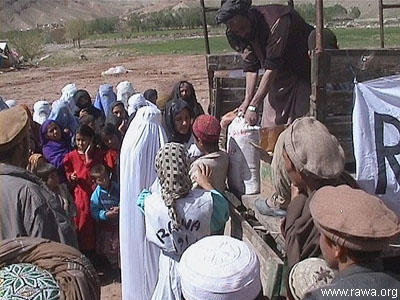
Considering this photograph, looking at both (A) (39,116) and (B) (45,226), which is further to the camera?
(A) (39,116)

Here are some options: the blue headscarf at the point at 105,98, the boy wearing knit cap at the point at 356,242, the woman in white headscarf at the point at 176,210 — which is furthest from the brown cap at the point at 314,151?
the blue headscarf at the point at 105,98

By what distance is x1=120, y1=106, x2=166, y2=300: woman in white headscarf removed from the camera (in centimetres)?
446

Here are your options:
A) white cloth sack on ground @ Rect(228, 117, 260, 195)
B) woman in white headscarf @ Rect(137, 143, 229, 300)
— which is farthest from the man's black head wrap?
woman in white headscarf @ Rect(137, 143, 229, 300)

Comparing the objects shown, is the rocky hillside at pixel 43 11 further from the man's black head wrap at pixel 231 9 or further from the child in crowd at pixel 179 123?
the man's black head wrap at pixel 231 9

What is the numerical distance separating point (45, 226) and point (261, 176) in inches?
77.0

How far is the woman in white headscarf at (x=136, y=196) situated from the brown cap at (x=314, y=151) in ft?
4.81

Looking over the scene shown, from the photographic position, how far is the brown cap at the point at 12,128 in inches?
110

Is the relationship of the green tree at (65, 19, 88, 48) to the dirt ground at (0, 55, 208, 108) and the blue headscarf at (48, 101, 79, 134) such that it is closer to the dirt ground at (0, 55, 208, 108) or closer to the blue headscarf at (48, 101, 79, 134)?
the dirt ground at (0, 55, 208, 108)

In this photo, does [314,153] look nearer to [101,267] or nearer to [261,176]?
[261,176]

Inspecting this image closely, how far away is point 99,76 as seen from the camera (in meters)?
21.5

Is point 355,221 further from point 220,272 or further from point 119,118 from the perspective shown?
point 119,118

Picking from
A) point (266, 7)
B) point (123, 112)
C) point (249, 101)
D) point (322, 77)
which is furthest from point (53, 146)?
point (322, 77)

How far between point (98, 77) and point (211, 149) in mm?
17262

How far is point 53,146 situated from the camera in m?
5.98
